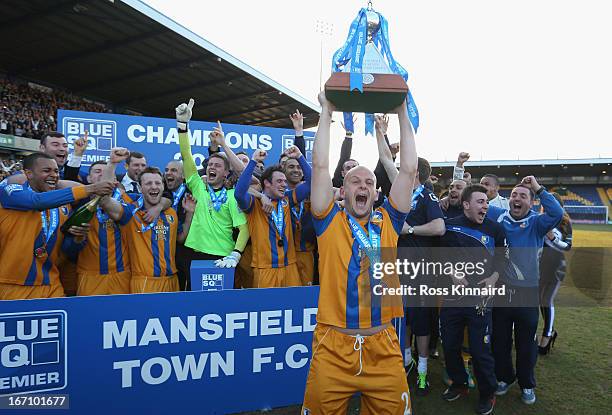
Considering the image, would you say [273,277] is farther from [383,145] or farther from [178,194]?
[383,145]

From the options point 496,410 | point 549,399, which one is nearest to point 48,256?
point 496,410

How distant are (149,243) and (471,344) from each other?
3.32m

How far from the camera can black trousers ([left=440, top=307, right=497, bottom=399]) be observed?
12.1 ft

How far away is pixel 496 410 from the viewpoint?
3.88m

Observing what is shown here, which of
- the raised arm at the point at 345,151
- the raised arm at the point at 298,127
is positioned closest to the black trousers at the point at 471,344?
the raised arm at the point at 345,151

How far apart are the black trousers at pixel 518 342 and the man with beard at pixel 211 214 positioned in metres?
2.82

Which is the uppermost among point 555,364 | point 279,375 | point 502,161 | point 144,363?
point 502,161

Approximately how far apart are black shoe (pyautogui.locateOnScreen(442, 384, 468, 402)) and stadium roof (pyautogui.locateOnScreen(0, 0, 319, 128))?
13.2 m

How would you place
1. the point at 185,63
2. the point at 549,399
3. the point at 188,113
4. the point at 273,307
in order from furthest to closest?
the point at 185,63 < the point at 188,113 < the point at 549,399 < the point at 273,307

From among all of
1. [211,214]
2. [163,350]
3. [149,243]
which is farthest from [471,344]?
[149,243]

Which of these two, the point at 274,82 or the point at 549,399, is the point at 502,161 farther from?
the point at 549,399

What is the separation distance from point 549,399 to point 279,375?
2754 millimetres

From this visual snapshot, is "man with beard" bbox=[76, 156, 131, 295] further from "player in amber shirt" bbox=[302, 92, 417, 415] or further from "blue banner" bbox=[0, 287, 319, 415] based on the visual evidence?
"player in amber shirt" bbox=[302, 92, 417, 415]

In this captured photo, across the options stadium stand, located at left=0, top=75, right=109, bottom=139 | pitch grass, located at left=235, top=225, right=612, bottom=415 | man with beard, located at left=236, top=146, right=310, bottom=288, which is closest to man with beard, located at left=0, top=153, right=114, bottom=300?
man with beard, located at left=236, top=146, right=310, bottom=288
